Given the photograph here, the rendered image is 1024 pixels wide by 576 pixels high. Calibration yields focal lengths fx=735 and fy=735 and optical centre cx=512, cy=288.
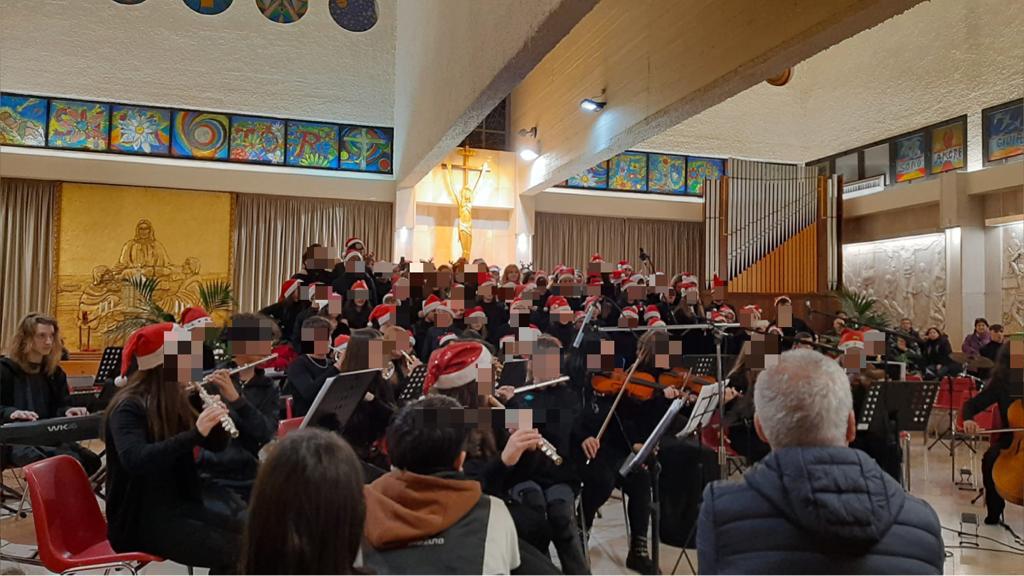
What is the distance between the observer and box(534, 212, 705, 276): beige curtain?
44.2ft

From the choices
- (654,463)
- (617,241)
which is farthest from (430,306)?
(617,241)

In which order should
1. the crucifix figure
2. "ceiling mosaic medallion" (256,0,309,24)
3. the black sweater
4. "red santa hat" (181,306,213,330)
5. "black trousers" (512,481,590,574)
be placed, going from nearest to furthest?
the black sweater
"black trousers" (512,481,590,574)
"red santa hat" (181,306,213,330)
"ceiling mosaic medallion" (256,0,309,24)
the crucifix figure

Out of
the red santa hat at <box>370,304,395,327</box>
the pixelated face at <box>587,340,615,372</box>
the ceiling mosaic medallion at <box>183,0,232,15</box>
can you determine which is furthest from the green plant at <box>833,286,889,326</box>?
the ceiling mosaic medallion at <box>183,0,232,15</box>

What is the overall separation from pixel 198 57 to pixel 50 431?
308 inches

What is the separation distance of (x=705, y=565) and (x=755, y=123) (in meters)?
13.3

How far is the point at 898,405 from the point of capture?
473cm

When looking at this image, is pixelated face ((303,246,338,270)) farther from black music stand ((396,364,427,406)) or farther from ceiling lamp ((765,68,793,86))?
ceiling lamp ((765,68,793,86))

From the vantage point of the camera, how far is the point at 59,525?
2.95 metres

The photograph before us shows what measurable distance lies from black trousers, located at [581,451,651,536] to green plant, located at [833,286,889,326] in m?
7.44

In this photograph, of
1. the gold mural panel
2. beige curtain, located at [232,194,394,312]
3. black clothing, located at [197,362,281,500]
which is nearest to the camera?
black clothing, located at [197,362,281,500]

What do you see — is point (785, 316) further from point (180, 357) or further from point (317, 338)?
point (180, 357)

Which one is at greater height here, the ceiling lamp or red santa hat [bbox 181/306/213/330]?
the ceiling lamp

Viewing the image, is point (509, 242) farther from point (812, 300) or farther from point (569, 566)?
point (569, 566)

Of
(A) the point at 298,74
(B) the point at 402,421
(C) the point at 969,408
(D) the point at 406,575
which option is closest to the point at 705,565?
(D) the point at 406,575
